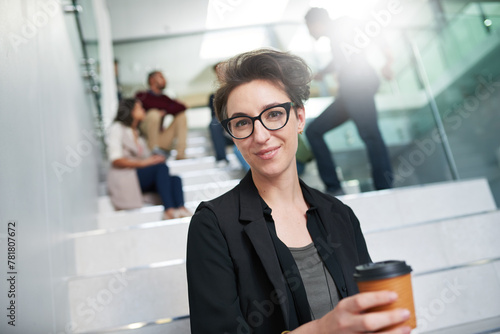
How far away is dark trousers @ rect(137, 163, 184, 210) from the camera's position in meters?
2.83

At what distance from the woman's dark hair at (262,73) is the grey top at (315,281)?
17.3 inches

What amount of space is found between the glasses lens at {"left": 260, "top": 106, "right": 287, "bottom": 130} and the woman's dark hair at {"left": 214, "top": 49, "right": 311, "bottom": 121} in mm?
87

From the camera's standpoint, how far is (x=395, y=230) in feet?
6.07

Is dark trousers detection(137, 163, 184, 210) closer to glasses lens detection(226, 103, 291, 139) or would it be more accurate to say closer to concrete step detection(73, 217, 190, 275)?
concrete step detection(73, 217, 190, 275)

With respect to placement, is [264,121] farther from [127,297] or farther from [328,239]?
[127,297]

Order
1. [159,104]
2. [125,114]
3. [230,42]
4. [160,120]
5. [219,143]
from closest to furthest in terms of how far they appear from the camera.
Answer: [125,114], [219,143], [160,120], [159,104], [230,42]

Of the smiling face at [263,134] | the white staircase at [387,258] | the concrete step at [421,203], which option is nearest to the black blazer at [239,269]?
the smiling face at [263,134]

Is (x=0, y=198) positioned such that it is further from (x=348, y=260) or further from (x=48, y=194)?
(x=348, y=260)

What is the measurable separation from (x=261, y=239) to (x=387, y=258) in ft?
3.37

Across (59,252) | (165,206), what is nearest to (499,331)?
(59,252)

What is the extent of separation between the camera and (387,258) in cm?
181

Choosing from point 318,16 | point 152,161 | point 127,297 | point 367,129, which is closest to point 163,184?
point 152,161

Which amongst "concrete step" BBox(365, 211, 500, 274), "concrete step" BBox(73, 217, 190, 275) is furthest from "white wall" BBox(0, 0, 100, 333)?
"concrete step" BBox(365, 211, 500, 274)

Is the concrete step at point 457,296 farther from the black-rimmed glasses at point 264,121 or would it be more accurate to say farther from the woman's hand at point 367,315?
the woman's hand at point 367,315
